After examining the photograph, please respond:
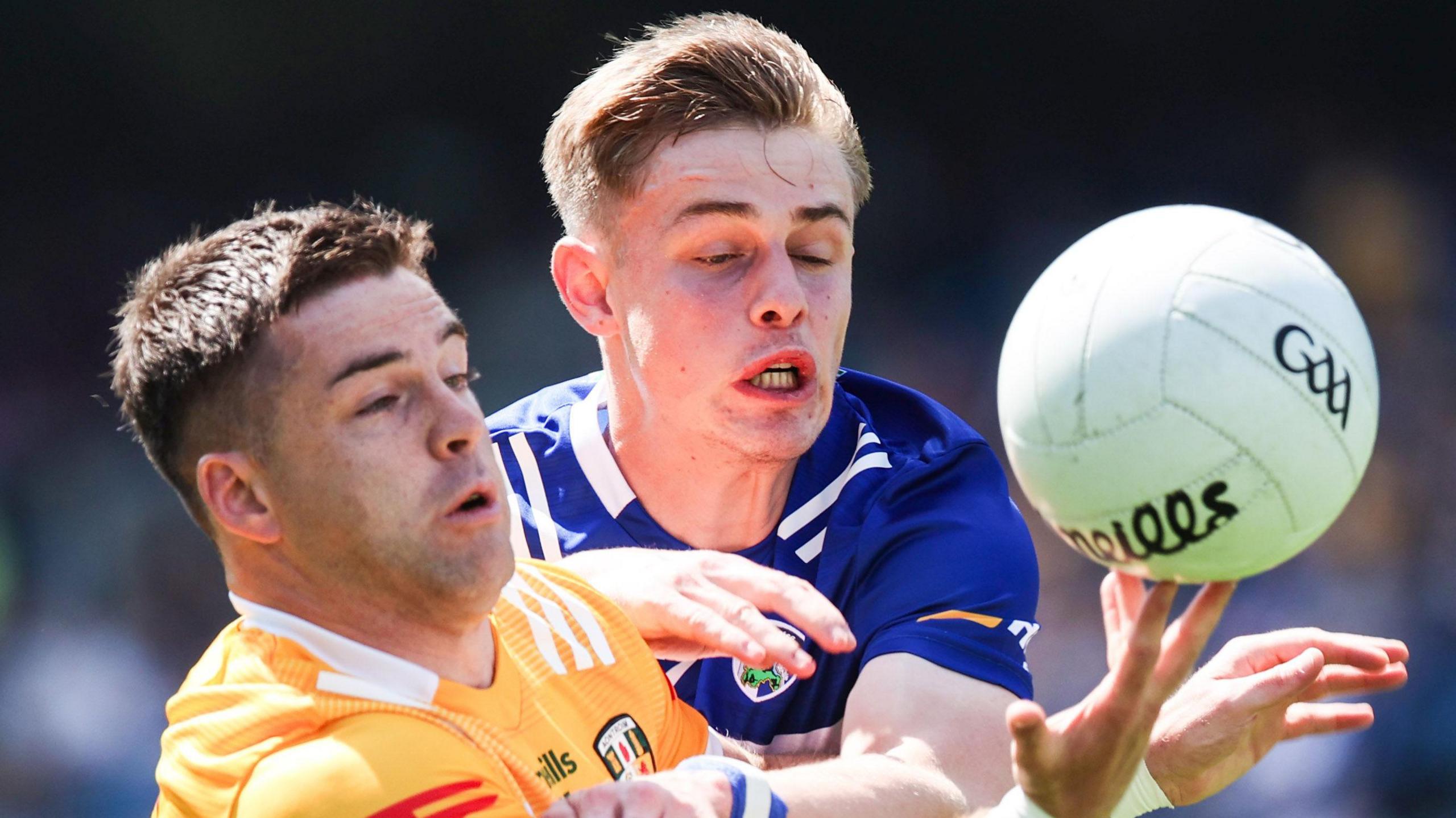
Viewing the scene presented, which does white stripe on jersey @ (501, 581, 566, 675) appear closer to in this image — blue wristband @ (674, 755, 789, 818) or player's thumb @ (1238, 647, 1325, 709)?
blue wristband @ (674, 755, 789, 818)

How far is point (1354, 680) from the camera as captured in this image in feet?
11.0

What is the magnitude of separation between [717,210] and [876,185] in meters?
5.41

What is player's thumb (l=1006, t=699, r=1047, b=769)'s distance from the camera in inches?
85.0

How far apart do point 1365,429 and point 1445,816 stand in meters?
5.67

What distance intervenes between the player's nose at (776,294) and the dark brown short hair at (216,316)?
942 millimetres

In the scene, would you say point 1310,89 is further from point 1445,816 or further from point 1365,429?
point 1365,429

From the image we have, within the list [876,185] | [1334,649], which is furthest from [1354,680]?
[876,185]

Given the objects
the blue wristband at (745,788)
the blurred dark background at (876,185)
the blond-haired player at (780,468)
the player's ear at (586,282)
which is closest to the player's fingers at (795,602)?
the blond-haired player at (780,468)

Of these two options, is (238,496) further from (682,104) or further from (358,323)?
(682,104)

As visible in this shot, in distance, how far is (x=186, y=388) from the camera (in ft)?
8.36

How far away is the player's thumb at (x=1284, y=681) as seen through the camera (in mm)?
3281

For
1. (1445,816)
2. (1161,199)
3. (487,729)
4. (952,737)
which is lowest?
(1445,816)

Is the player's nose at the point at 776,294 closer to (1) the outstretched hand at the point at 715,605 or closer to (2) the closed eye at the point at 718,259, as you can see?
(2) the closed eye at the point at 718,259

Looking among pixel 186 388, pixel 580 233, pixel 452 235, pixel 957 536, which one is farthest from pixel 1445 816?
pixel 186 388
